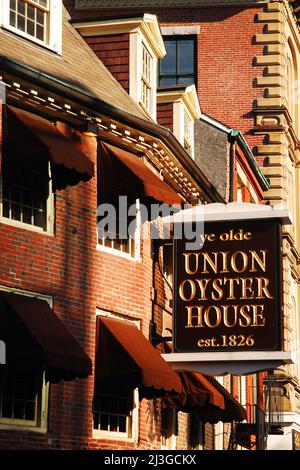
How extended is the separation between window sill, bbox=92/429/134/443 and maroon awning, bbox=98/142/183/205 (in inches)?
164

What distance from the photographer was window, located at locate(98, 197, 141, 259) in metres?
21.7

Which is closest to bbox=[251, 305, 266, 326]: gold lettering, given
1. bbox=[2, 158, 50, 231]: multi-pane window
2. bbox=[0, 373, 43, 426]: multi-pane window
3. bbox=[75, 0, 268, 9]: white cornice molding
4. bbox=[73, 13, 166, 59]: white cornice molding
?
bbox=[2, 158, 50, 231]: multi-pane window

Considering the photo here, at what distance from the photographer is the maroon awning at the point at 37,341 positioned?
1762 cm

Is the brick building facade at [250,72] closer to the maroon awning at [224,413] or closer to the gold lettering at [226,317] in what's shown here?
the maroon awning at [224,413]

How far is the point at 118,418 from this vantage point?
2167cm

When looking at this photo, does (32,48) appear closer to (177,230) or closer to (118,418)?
(177,230)

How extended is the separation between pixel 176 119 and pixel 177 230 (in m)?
5.78

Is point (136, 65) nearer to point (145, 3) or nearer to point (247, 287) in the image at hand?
point (247, 287)

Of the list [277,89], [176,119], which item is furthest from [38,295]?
[277,89]

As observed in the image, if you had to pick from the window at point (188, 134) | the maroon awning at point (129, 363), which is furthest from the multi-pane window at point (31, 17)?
the window at point (188, 134)

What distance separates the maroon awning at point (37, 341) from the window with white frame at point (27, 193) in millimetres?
1418

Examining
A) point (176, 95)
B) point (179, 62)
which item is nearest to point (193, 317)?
point (176, 95)

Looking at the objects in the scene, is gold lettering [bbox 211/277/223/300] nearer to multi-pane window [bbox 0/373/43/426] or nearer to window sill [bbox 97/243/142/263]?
window sill [bbox 97/243/142/263]

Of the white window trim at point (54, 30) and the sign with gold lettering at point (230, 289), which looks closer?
the white window trim at point (54, 30)
